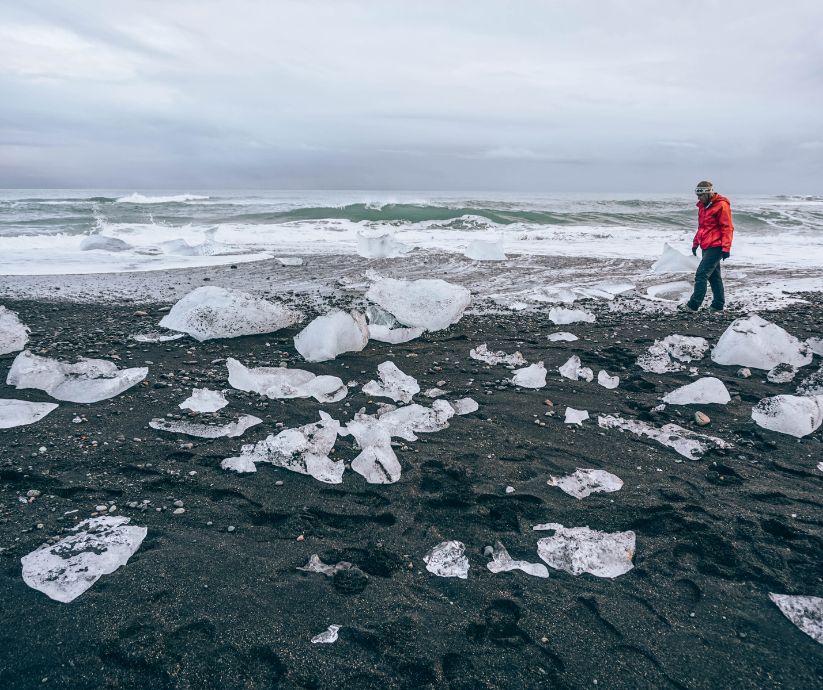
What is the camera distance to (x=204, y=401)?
3.26m

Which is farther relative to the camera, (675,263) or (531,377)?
(675,263)

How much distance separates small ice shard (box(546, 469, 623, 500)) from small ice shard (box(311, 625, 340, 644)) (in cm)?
127

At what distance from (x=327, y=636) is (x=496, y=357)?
2962 mm

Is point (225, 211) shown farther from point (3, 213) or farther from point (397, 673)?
point (397, 673)

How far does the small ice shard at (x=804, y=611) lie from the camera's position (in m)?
1.69

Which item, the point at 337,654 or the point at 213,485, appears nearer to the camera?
the point at 337,654

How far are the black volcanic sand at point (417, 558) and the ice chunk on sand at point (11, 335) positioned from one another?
1.13 metres

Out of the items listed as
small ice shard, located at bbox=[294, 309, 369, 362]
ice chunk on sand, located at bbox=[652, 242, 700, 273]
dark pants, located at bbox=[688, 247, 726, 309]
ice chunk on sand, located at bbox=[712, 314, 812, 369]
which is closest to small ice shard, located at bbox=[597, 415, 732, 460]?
ice chunk on sand, located at bbox=[712, 314, 812, 369]

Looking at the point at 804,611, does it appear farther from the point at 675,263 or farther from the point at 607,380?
the point at 675,263

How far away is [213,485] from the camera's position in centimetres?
240

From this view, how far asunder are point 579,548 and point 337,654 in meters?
1.03

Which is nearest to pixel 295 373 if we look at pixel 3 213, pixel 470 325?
pixel 470 325

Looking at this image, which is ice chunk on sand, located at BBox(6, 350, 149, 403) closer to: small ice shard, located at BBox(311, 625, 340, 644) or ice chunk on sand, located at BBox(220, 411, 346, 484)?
ice chunk on sand, located at BBox(220, 411, 346, 484)

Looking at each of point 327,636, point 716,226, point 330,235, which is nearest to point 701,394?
point 327,636
